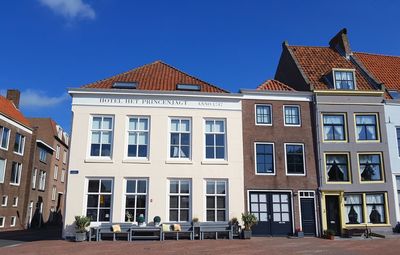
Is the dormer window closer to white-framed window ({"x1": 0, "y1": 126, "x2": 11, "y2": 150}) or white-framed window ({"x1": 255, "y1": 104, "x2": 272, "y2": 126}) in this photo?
white-framed window ({"x1": 255, "y1": 104, "x2": 272, "y2": 126})

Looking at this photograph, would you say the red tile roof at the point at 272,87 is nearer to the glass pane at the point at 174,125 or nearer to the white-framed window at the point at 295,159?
the white-framed window at the point at 295,159

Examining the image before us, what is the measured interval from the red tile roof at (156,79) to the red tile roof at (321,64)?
7128 millimetres

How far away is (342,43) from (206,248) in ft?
69.8

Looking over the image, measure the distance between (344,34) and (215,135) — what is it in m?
14.6

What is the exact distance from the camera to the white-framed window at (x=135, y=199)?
22.2m

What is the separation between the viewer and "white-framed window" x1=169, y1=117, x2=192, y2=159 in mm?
23578

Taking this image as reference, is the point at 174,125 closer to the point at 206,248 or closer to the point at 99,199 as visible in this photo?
the point at 99,199

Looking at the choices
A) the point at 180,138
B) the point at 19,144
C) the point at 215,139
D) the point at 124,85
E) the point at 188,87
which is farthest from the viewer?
the point at 19,144

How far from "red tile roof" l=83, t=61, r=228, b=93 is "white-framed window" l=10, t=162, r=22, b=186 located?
16.6 meters

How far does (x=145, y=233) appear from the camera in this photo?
69.6 ft

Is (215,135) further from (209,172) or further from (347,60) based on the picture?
(347,60)

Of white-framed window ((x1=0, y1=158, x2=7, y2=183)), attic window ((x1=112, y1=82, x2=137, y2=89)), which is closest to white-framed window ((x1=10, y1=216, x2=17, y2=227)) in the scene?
white-framed window ((x1=0, y1=158, x2=7, y2=183))

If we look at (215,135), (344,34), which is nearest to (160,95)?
(215,135)

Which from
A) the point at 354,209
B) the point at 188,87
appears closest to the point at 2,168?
the point at 188,87
